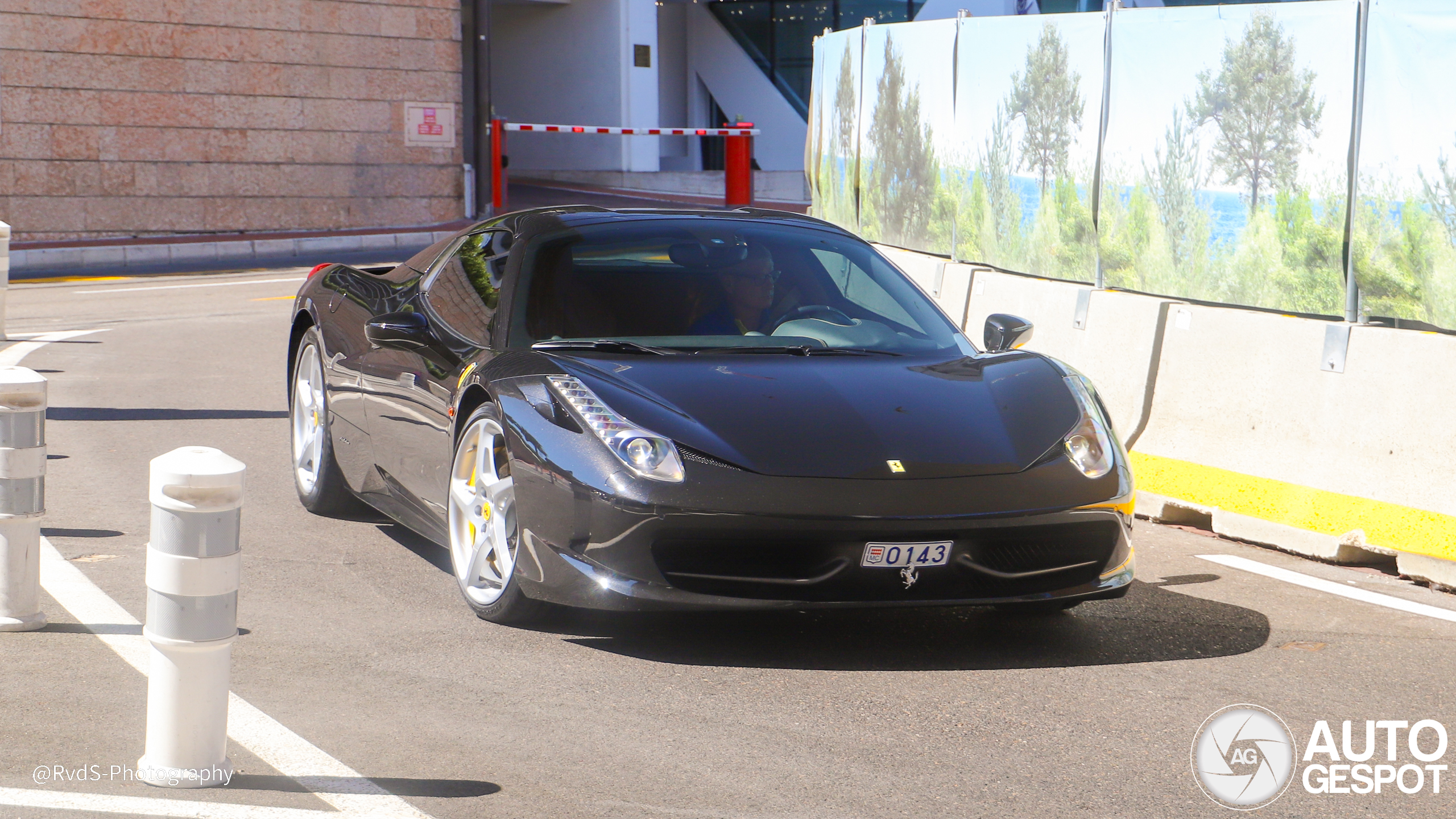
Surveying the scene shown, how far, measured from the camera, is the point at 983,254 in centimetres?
997

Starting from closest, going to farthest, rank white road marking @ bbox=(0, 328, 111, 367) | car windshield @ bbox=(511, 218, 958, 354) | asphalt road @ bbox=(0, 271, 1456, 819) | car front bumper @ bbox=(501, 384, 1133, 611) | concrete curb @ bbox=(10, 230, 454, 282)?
1. asphalt road @ bbox=(0, 271, 1456, 819)
2. car front bumper @ bbox=(501, 384, 1133, 611)
3. car windshield @ bbox=(511, 218, 958, 354)
4. white road marking @ bbox=(0, 328, 111, 367)
5. concrete curb @ bbox=(10, 230, 454, 282)

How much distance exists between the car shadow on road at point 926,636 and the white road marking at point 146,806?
1465 mm

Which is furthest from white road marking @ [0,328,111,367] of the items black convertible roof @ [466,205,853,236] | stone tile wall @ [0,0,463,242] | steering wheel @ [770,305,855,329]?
stone tile wall @ [0,0,463,242]

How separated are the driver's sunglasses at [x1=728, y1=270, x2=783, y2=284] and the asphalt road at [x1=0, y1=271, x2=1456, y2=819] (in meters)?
1.17

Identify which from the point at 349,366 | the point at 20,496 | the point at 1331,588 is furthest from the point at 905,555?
the point at 349,366

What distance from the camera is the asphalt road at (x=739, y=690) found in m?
3.70

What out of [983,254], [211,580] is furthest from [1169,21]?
[211,580]

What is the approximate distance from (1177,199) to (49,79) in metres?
18.3

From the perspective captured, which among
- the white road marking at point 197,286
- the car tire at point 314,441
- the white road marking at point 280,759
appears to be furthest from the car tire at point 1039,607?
the white road marking at point 197,286

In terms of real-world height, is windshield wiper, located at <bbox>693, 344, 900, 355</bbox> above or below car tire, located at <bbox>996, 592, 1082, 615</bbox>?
above

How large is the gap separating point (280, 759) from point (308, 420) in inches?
132

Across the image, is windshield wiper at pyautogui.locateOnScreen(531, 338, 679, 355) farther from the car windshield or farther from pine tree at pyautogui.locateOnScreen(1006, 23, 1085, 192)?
pine tree at pyautogui.locateOnScreen(1006, 23, 1085, 192)

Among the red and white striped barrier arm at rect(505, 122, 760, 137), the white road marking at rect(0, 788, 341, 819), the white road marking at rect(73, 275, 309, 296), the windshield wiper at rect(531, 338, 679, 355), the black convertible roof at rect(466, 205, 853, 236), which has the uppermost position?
the red and white striped barrier arm at rect(505, 122, 760, 137)

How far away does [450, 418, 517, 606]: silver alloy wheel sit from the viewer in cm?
498
